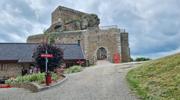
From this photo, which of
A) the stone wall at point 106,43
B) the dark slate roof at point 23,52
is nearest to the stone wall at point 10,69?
the dark slate roof at point 23,52

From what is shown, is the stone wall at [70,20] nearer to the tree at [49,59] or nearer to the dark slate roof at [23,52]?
the dark slate roof at [23,52]

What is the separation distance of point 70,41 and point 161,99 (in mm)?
37070

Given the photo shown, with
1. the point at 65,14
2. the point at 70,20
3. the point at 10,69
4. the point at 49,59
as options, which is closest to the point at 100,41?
the point at 70,20

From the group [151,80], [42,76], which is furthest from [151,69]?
[42,76]

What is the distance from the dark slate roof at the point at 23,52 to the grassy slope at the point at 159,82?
22149 mm

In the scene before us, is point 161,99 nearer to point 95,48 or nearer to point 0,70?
point 0,70

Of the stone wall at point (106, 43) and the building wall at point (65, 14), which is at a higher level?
the building wall at point (65, 14)

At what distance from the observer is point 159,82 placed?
15.1 metres

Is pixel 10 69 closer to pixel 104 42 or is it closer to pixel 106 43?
pixel 104 42

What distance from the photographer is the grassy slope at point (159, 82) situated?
12789 mm

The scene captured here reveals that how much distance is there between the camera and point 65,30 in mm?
54594

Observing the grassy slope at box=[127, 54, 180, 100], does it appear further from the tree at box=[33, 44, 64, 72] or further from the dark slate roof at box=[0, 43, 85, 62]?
the dark slate roof at box=[0, 43, 85, 62]

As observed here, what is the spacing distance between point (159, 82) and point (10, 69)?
1056 inches

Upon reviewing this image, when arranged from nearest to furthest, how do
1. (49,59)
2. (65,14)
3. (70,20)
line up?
(49,59) < (70,20) < (65,14)
